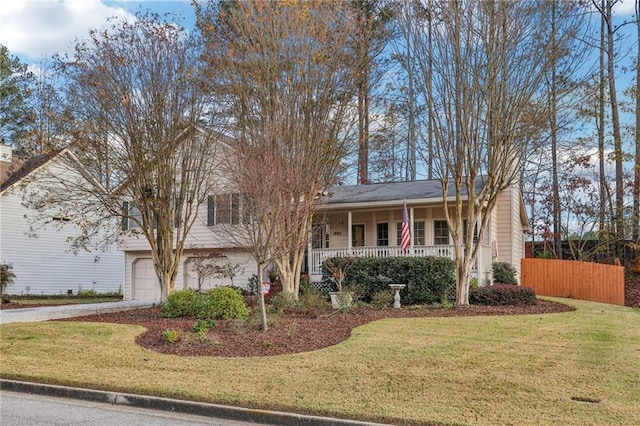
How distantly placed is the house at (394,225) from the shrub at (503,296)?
Result: 6.58 feet

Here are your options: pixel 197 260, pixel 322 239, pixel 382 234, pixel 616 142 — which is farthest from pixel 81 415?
pixel 616 142

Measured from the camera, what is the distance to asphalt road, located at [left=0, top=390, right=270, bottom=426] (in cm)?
714

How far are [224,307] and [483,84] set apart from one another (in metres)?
9.13

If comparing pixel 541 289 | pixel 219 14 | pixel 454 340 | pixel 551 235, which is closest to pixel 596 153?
pixel 551 235

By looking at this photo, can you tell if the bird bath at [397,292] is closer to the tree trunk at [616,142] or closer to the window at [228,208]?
the window at [228,208]

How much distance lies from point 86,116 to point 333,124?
717 cm

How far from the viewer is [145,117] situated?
17.1 m

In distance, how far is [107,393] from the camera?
330 inches

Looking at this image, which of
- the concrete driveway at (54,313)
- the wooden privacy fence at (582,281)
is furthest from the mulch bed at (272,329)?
the wooden privacy fence at (582,281)

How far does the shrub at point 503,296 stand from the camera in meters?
17.8

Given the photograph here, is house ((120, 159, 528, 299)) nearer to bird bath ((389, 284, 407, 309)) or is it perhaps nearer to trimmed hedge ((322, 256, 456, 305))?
trimmed hedge ((322, 256, 456, 305))

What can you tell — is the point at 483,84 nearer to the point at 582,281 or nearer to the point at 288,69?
the point at 288,69

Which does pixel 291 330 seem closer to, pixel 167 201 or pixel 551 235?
pixel 167 201

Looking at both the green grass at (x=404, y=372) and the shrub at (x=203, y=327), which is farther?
the shrub at (x=203, y=327)
